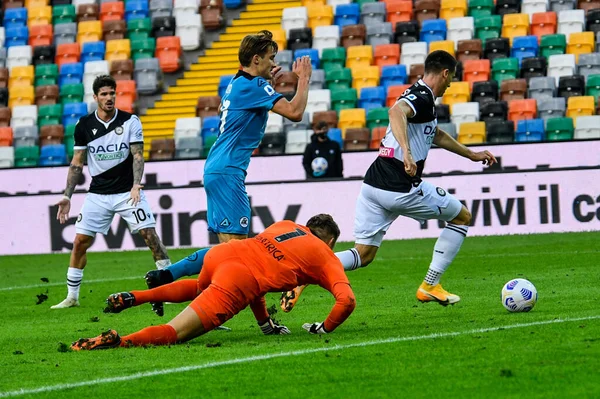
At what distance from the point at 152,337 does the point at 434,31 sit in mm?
18757

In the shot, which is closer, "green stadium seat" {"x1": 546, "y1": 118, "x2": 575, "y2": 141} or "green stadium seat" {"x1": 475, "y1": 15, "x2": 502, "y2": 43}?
"green stadium seat" {"x1": 546, "y1": 118, "x2": 575, "y2": 141}

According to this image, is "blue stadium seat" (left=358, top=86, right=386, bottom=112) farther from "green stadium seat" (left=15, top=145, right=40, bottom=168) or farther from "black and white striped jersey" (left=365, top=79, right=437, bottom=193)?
"black and white striped jersey" (left=365, top=79, right=437, bottom=193)

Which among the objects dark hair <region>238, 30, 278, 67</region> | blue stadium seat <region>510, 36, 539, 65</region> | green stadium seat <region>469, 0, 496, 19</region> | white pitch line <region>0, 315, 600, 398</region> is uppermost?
green stadium seat <region>469, 0, 496, 19</region>

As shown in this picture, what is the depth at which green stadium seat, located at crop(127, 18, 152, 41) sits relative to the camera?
28.5 m

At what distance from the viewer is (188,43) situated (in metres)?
28.1

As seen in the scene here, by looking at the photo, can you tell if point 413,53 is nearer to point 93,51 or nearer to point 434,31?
point 434,31

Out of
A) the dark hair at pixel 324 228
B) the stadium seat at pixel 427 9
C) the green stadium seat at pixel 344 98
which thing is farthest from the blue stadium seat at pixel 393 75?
the dark hair at pixel 324 228

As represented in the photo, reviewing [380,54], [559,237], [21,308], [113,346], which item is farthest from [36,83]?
[113,346]

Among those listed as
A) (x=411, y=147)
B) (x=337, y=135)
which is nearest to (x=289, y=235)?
(x=411, y=147)

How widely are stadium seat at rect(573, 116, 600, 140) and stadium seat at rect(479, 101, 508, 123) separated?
163cm

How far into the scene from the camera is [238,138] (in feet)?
29.9

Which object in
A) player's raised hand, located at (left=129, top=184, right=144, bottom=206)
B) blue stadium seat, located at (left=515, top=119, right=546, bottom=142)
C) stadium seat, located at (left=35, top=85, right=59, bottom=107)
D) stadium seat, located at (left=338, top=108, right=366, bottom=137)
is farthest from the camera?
stadium seat, located at (left=35, top=85, right=59, bottom=107)

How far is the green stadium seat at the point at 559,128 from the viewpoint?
2244cm

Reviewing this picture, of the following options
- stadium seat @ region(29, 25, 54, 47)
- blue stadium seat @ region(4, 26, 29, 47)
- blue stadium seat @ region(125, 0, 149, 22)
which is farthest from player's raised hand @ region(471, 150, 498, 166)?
blue stadium seat @ region(4, 26, 29, 47)
